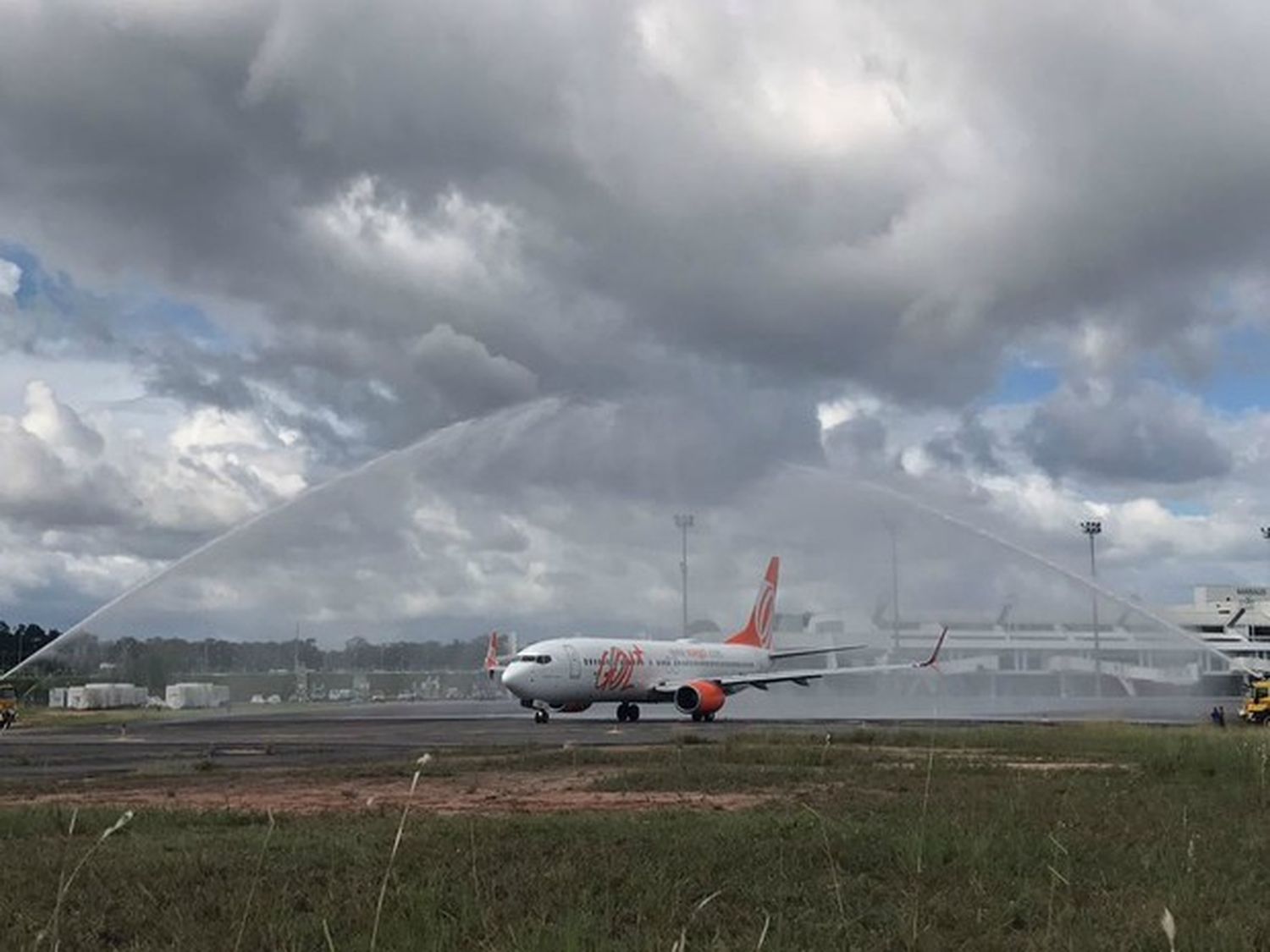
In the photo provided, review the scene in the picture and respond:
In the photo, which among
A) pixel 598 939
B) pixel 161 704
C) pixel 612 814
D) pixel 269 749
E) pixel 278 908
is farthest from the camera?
pixel 161 704

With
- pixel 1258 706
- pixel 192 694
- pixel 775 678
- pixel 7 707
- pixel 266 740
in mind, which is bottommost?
pixel 192 694

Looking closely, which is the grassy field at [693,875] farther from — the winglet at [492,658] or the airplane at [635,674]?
the winglet at [492,658]

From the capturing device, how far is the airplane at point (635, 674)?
61.6 m

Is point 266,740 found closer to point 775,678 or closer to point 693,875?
point 775,678

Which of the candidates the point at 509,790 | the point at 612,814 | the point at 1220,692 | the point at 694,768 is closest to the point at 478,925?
the point at 612,814

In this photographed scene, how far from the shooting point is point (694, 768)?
90.9 feet

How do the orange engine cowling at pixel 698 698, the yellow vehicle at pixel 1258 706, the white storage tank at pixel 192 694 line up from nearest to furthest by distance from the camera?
the yellow vehicle at pixel 1258 706 → the orange engine cowling at pixel 698 698 → the white storage tank at pixel 192 694

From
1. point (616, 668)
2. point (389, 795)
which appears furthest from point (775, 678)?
point (389, 795)

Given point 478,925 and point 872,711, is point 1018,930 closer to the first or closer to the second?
point 478,925

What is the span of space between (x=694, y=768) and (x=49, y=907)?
18.5m

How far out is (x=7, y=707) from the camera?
62.8 metres

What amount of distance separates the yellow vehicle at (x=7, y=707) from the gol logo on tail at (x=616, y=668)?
28483mm

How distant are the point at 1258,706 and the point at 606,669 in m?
31.9

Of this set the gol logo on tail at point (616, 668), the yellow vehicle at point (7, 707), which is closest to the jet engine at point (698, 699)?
the gol logo on tail at point (616, 668)
